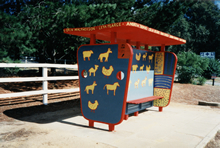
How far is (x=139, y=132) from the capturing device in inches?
173

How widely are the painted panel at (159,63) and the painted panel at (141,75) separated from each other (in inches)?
6.3

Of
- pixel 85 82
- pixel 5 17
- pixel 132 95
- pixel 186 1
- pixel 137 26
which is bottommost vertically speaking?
pixel 132 95

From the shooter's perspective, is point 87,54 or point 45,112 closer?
point 87,54

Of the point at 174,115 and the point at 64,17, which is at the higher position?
the point at 64,17

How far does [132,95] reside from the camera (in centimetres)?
565

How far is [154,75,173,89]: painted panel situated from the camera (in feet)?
21.2

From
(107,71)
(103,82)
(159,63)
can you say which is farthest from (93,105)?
(159,63)

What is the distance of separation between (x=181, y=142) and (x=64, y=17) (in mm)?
6852

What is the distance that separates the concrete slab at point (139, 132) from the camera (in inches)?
146

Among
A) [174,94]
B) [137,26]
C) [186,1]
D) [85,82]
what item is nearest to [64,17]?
[85,82]

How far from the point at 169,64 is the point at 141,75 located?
3.72ft

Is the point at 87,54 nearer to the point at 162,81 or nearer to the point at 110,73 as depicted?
the point at 110,73

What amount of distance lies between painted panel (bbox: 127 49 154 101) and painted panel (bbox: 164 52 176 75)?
445 millimetres

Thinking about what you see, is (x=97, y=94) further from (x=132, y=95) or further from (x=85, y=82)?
(x=132, y=95)
